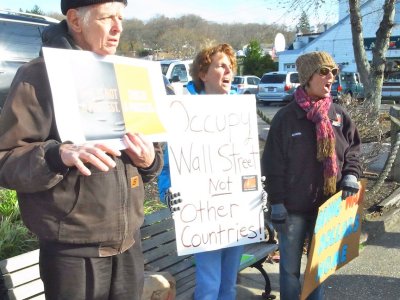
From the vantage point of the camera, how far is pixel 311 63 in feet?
10.2

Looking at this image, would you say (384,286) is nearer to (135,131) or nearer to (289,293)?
(289,293)

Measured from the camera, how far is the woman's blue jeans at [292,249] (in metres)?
3.22

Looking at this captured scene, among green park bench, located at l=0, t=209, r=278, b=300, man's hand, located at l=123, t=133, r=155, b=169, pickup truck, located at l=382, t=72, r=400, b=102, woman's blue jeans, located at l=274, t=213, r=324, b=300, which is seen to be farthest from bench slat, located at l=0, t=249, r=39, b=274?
pickup truck, located at l=382, t=72, r=400, b=102

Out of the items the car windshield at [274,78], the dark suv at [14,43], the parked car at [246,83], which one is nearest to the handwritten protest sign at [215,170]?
the dark suv at [14,43]

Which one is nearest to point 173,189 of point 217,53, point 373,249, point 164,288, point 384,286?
point 164,288

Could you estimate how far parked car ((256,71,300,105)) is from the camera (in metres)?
25.7

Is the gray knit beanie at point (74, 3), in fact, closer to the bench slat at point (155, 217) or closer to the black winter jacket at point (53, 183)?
the black winter jacket at point (53, 183)

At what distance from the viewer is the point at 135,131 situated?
6.42 ft

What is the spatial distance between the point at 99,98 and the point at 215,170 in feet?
3.99

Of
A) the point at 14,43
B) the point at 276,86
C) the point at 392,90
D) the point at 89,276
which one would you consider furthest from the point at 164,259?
the point at 392,90

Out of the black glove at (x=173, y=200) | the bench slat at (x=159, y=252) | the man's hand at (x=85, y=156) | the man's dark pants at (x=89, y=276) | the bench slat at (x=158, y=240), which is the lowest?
the bench slat at (x=159, y=252)

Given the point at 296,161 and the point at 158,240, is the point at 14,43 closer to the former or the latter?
the point at 158,240

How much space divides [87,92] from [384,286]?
11.2 ft

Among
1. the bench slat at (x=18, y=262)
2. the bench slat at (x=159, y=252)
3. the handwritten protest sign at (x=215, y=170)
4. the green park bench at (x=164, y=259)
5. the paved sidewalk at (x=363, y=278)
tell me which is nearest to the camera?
the bench slat at (x=18, y=262)
